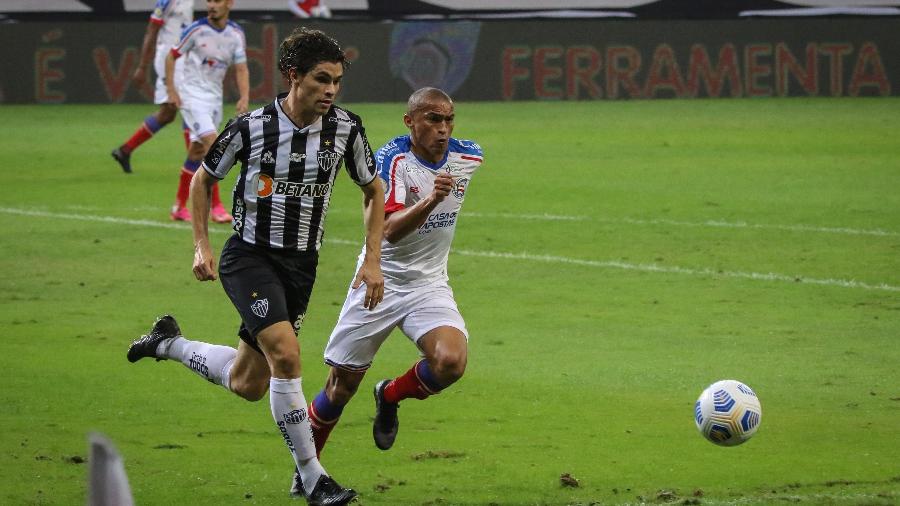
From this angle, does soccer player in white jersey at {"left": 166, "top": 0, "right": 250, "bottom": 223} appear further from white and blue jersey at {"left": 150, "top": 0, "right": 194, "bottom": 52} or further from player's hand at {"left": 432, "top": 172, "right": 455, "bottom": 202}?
player's hand at {"left": 432, "top": 172, "right": 455, "bottom": 202}

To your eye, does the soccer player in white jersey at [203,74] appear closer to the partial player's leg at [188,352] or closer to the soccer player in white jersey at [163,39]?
the soccer player in white jersey at [163,39]

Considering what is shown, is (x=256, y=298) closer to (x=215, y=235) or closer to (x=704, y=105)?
(x=215, y=235)

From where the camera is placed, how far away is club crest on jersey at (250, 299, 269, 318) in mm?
Result: 6586

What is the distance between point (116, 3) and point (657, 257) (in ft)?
57.2

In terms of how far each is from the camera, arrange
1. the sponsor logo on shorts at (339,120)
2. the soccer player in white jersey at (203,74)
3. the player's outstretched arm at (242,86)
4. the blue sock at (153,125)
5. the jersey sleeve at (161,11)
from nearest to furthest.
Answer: the sponsor logo on shorts at (339,120) → the player's outstretched arm at (242,86) → the soccer player in white jersey at (203,74) → the jersey sleeve at (161,11) → the blue sock at (153,125)

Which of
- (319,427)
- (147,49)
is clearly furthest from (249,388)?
(147,49)

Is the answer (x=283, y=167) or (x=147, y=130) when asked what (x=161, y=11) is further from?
(x=283, y=167)

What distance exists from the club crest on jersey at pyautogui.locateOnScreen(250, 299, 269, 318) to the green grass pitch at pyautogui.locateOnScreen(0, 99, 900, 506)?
30.7 inches

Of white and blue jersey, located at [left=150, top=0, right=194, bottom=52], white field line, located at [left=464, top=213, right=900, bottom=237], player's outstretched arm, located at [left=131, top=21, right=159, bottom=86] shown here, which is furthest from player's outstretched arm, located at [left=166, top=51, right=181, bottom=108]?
white field line, located at [left=464, top=213, right=900, bottom=237]

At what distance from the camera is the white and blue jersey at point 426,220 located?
723cm

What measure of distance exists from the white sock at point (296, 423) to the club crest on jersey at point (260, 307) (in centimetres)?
30

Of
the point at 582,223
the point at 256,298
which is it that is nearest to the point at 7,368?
the point at 256,298

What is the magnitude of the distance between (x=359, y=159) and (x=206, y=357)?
1.29m

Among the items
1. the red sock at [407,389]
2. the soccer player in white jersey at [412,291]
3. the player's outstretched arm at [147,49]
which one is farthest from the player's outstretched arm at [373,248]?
the player's outstretched arm at [147,49]
